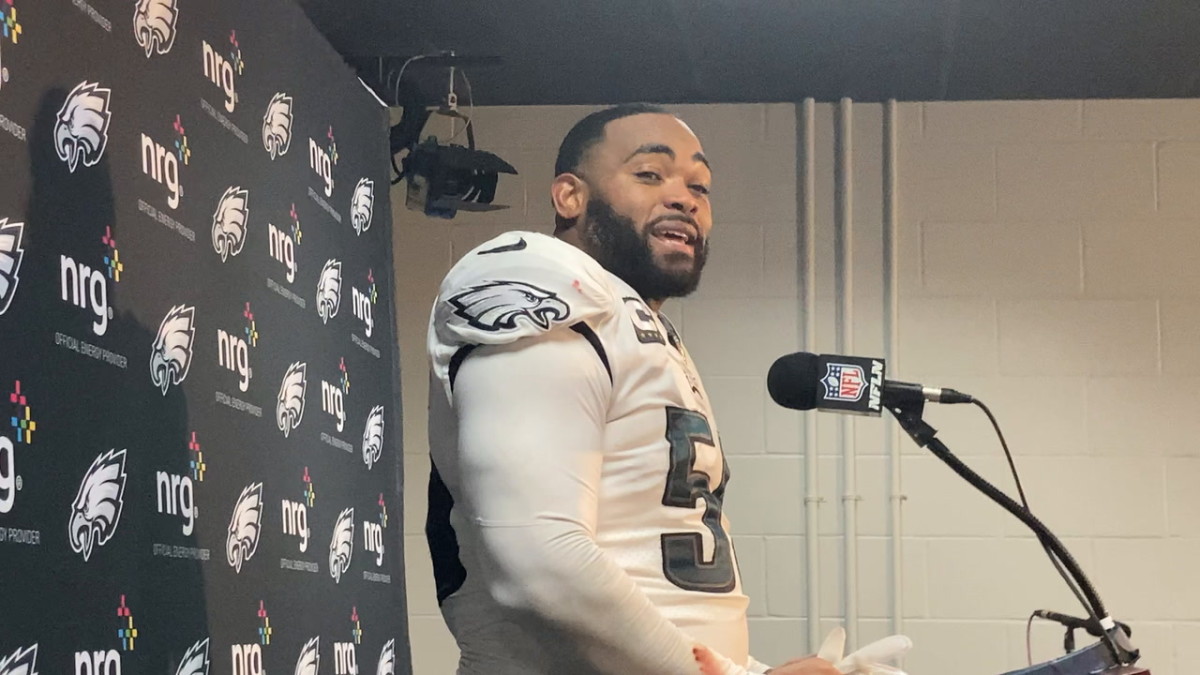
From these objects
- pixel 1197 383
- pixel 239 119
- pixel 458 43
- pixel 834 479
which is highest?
pixel 458 43

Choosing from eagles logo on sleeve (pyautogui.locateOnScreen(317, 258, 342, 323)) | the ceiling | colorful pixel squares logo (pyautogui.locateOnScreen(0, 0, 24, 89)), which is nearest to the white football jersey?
colorful pixel squares logo (pyautogui.locateOnScreen(0, 0, 24, 89))

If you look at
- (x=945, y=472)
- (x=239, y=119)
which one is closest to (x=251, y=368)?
(x=239, y=119)

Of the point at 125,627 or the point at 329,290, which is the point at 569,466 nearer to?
the point at 125,627

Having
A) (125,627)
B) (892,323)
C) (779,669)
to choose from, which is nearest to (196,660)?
(125,627)

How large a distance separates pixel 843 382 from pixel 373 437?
153cm

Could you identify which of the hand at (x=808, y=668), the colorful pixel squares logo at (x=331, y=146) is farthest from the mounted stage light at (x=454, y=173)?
the hand at (x=808, y=668)

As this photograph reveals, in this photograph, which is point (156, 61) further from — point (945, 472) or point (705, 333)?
point (945, 472)

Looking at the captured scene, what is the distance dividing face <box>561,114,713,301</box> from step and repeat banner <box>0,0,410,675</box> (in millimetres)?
643

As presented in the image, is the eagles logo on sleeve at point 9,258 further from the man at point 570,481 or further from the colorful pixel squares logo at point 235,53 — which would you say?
the colorful pixel squares logo at point 235,53

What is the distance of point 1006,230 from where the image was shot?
3.75 meters

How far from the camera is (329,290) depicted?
2680mm

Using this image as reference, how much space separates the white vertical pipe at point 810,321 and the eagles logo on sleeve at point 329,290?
149cm

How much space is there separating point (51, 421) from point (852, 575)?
253 cm

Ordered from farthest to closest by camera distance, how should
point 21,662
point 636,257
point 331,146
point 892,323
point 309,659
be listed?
1. point 892,323
2. point 331,146
3. point 309,659
4. point 636,257
5. point 21,662
